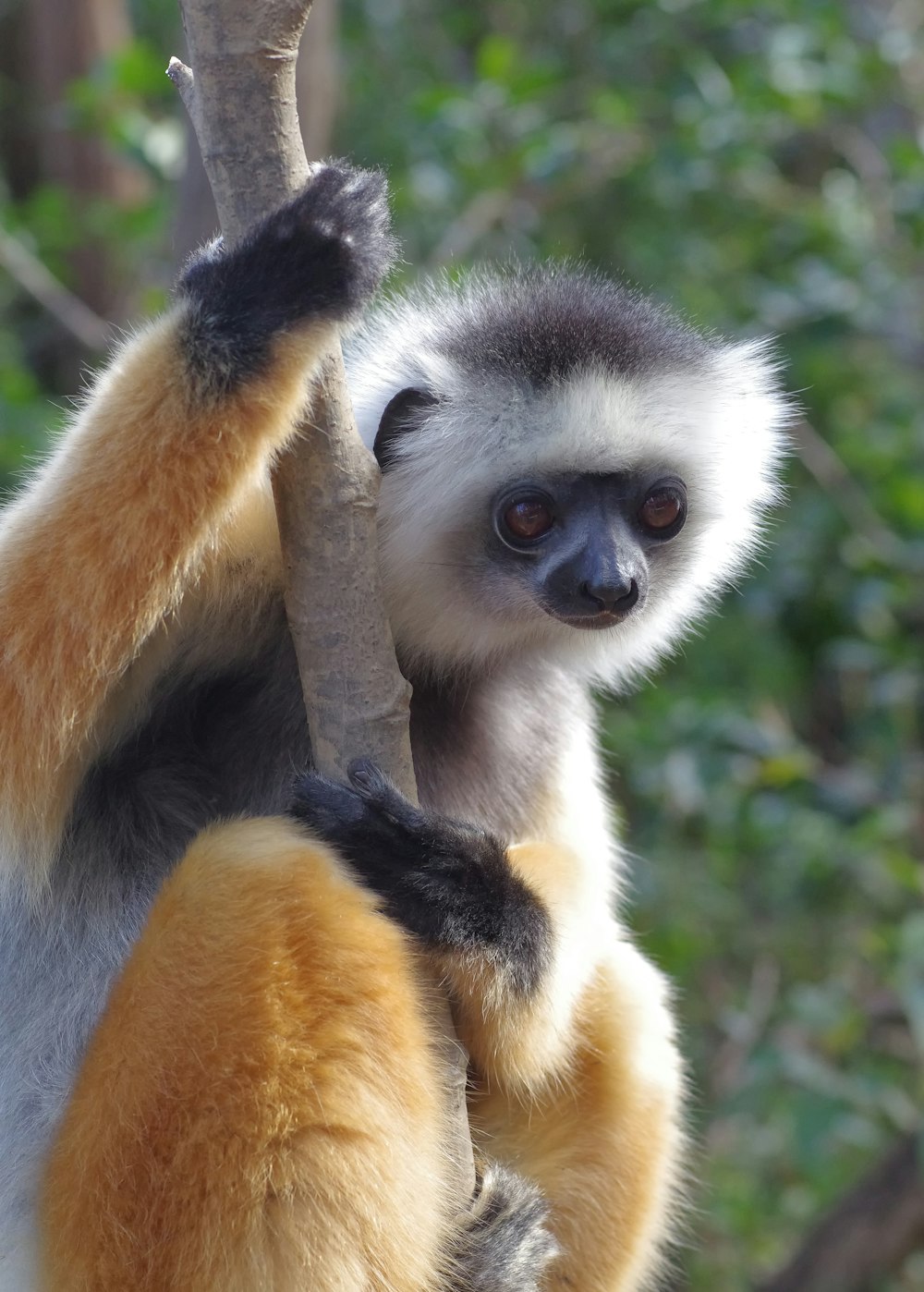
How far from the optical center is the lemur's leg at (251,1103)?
264 centimetres

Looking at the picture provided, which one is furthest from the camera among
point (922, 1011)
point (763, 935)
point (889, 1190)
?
point (763, 935)

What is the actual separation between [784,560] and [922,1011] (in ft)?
8.29

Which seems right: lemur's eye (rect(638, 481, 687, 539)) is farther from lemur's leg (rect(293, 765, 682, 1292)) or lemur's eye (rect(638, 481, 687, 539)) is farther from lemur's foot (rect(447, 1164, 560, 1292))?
lemur's foot (rect(447, 1164, 560, 1292))

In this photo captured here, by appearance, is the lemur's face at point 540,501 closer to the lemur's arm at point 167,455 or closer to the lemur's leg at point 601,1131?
the lemur's arm at point 167,455

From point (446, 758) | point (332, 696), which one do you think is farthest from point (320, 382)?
point (446, 758)

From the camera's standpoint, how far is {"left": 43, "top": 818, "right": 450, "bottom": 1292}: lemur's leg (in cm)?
264

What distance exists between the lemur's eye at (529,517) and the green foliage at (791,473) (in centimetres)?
183

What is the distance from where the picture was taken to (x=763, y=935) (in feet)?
23.0

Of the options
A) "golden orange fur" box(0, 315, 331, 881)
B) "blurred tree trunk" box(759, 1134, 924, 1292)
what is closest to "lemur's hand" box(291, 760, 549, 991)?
"golden orange fur" box(0, 315, 331, 881)

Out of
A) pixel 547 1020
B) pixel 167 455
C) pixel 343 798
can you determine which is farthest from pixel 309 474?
pixel 547 1020

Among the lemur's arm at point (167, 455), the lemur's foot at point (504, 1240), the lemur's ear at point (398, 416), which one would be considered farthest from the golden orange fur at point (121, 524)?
the lemur's foot at point (504, 1240)

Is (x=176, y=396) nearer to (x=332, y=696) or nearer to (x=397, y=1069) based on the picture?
(x=332, y=696)

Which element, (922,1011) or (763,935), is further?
(763,935)

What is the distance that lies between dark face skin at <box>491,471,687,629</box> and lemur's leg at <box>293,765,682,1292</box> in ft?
2.03
